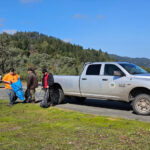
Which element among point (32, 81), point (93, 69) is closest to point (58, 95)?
point (32, 81)

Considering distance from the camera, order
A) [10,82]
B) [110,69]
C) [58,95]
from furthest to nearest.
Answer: [58,95]
[10,82]
[110,69]

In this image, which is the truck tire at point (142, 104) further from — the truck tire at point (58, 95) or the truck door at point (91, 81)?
the truck tire at point (58, 95)

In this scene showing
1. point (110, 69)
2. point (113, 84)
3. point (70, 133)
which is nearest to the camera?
point (70, 133)

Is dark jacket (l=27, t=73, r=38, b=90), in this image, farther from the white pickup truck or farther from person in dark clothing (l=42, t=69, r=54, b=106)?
the white pickup truck

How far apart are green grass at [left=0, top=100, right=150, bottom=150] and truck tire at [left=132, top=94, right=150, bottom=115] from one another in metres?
1.46

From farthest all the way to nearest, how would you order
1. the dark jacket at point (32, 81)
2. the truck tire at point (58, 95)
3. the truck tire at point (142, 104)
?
the truck tire at point (58, 95), the dark jacket at point (32, 81), the truck tire at point (142, 104)

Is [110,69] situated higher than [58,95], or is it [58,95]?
[110,69]

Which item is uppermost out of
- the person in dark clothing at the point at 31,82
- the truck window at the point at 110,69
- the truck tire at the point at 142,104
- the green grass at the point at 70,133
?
the truck window at the point at 110,69

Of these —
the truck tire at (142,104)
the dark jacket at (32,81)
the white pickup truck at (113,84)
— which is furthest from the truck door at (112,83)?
the dark jacket at (32,81)

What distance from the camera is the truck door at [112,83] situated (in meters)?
8.52

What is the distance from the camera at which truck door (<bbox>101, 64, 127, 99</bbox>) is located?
8516 millimetres

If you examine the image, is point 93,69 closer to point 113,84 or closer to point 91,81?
point 91,81

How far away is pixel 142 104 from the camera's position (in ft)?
26.0

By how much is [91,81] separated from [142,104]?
7.92 ft
